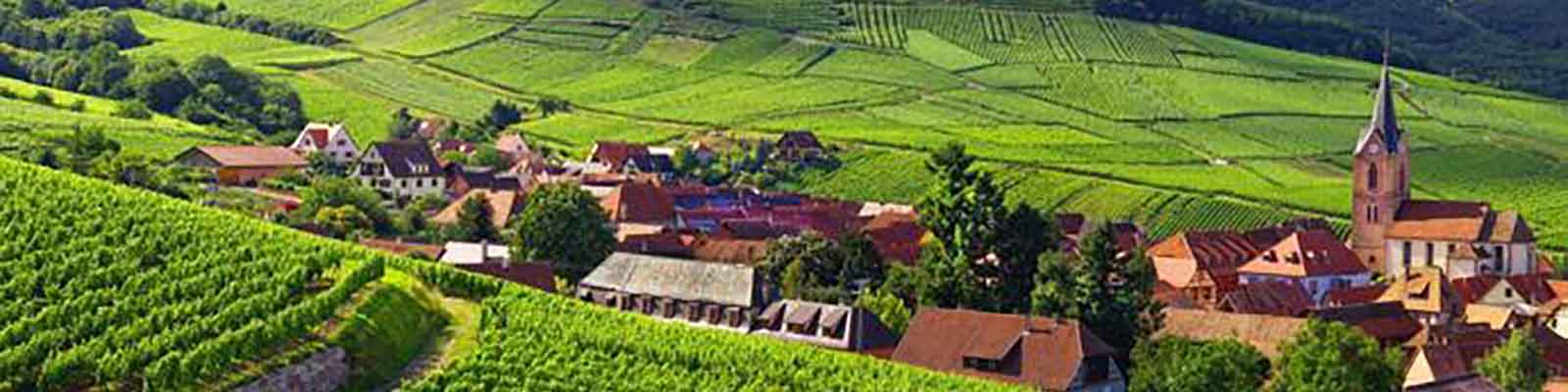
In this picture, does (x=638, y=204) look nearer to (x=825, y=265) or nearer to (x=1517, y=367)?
(x=825, y=265)

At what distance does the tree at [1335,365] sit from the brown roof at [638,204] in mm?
46396

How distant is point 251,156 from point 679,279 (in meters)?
43.6

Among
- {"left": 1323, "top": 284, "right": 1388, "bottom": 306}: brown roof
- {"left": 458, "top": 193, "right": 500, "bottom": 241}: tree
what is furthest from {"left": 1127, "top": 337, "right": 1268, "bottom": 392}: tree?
{"left": 458, "top": 193, "right": 500, "bottom": 241}: tree

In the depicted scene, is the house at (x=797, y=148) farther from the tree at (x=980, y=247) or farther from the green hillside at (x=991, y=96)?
the tree at (x=980, y=247)

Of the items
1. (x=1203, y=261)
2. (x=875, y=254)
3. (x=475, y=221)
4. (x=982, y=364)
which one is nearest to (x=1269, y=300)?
(x=1203, y=261)

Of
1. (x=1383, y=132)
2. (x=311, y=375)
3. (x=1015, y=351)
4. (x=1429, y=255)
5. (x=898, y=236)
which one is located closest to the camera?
(x=311, y=375)

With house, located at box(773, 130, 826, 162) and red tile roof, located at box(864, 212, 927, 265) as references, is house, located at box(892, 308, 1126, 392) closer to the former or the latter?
red tile roof, located at box(864, 212, 927, 265)

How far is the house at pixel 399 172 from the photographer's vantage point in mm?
104688

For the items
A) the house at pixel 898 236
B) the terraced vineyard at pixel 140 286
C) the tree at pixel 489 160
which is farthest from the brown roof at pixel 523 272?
→ the tree at pixel 489 160

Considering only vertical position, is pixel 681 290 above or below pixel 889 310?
above

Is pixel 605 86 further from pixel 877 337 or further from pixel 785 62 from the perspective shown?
pixel 877 337

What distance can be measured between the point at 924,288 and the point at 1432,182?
211 feet

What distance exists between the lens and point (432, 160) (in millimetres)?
107062

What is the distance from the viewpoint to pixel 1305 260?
292ft
